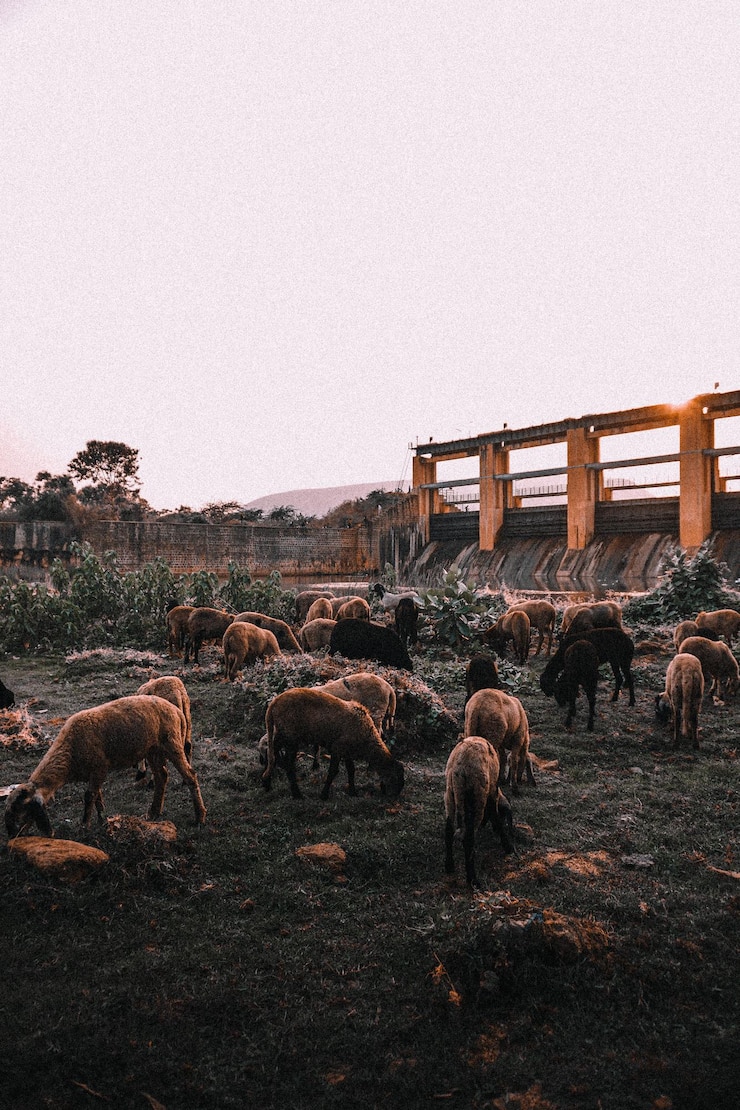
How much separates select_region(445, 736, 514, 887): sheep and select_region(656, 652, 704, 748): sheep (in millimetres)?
3549

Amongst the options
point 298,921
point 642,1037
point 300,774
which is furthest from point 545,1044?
point 300,774

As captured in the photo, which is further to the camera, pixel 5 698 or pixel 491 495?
pixel 491 495

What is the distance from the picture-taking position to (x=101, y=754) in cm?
487

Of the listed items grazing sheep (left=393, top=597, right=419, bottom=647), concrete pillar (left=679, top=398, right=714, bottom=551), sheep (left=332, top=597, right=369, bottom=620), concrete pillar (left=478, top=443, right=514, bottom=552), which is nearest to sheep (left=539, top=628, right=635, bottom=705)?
grazing sheep (left=393, top=597, right=419, bottom=647)

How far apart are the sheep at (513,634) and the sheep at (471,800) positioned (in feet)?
24.6

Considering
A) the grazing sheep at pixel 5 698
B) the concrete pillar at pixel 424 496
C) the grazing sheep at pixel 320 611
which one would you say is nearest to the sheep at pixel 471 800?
the grazing sheep at pixel 5 698

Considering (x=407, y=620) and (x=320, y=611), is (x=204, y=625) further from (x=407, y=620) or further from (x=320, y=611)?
(x=407, y=620)

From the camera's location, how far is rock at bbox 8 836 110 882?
4.06 meters

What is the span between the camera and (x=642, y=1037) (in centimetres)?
295

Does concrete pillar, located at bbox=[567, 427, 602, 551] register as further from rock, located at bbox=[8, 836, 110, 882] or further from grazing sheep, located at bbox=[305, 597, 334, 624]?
rock, located at bbox=[8, 836, 110, 882]

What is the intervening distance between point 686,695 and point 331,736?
4236 millimetres

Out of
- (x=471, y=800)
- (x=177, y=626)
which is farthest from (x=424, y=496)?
(x=471, y=800)

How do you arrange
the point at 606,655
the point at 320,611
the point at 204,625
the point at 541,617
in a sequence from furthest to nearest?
the point at 320,611
the point at 541,617
the point at 204,625
the point at 606,655

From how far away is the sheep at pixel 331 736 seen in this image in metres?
5.71
